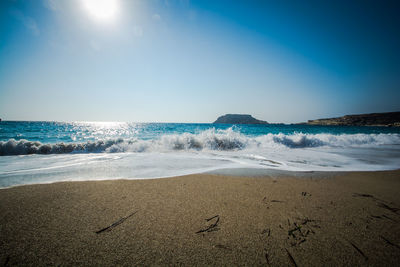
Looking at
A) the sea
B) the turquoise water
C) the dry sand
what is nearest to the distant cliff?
the turquoise water

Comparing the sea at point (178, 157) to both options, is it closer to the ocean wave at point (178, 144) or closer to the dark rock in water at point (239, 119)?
the ocean wave at point (178, 144)

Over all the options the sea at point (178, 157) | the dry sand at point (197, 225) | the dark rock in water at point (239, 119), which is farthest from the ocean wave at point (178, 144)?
the dark rock in water at point (239, 119)

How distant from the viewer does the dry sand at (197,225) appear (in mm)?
1158

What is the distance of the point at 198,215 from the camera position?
1665mm

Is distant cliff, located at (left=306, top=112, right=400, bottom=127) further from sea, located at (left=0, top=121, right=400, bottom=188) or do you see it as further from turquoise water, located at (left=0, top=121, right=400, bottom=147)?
sea, located at (left=0, top=121, right=400, bottom=188)

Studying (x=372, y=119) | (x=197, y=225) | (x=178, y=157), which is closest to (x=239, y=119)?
(x=372, y=119)

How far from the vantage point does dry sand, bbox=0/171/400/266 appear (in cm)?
116

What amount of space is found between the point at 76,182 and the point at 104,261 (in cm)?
200

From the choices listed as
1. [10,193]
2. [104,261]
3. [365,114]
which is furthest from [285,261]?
[365,114]

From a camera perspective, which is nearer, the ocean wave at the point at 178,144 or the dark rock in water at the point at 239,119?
the ocean wave at the point at 178,144

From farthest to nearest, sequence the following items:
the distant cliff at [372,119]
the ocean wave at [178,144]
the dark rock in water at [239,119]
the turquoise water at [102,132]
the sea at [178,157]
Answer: the dark rock in water at [239,119]
the distant cliff at [372,119]
the turquoise water at [102,132]
the ocean wave at [178,144]
the sea at [178,157]

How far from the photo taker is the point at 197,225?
1.50m

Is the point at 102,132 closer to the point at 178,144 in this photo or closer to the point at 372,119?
the point at 178,144

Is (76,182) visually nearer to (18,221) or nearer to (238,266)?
(18,221)
